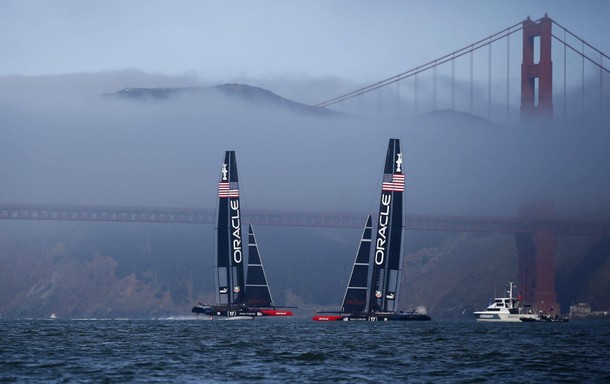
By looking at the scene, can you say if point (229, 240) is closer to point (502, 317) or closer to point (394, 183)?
point (394, 183)

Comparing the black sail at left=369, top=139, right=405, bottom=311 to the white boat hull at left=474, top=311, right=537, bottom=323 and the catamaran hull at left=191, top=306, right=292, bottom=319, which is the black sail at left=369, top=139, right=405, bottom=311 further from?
the white boat hull at left=474, top=311, right=537, bottom=323

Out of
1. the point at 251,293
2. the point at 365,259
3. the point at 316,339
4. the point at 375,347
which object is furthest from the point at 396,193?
the point at 375,347

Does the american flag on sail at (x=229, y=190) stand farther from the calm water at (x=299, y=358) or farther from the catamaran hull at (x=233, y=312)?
the calm water at (x=299, y=358)

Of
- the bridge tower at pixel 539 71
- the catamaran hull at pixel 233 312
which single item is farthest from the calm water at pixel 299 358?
the bridge tower at pixel 539 71

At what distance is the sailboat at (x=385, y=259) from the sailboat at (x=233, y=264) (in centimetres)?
1432

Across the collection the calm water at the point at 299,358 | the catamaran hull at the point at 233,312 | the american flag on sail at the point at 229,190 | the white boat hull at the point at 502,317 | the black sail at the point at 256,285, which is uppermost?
the american flag on sail at the point at 229,190

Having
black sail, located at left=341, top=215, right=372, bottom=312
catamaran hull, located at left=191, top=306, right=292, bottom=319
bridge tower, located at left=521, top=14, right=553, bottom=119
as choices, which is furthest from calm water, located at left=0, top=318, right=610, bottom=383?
bridge tower, located at left=521, top=14, right=553, bottom=119

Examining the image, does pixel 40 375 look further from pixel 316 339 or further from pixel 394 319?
pixel 394 319

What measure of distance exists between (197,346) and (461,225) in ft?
308

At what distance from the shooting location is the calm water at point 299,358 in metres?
43.7

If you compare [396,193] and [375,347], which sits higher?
[396,193]

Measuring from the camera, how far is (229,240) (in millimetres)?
109000

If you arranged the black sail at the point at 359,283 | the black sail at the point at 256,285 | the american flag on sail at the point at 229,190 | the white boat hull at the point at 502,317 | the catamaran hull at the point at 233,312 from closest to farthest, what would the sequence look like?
the black sail at the point at 359,283
the catamaran hull at the point at 233,312
the american flag on sail at the point at 229,190
the black sail at the point at 256,285
the white boat hull at the point at 502,317

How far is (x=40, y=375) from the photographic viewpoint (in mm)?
43406
